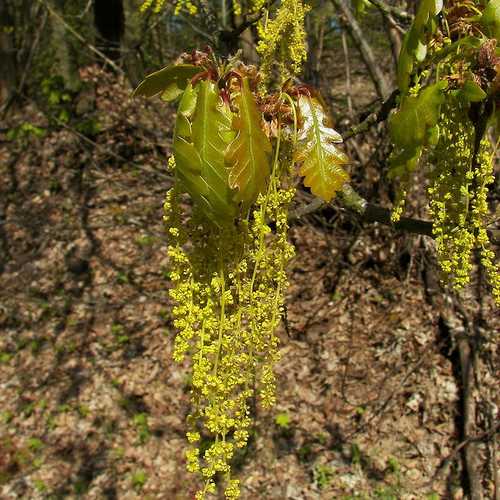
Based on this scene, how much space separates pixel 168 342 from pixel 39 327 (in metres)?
1.52

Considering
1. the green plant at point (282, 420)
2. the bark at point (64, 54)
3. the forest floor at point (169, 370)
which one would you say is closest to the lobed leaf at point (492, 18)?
the forest floor at point (169, 370)

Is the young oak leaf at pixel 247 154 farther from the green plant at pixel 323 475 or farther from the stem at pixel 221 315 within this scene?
the green plant at pixel 323 475

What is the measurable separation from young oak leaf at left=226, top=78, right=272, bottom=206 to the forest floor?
135 inches

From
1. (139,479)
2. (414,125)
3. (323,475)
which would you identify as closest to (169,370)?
(139,479)

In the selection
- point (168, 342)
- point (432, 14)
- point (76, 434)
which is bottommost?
point (76, 434)

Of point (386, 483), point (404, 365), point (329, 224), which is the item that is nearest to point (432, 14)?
point (386, 483)

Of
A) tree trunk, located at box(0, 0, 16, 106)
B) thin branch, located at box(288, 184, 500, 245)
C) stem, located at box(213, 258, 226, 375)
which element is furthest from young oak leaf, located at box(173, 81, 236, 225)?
tree trunk, located at box(0, 0, 16, 106)

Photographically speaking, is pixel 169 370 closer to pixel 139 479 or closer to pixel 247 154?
pixel 139 479

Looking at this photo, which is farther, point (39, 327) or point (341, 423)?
point (39, 327)

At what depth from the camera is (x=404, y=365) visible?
483 centimetres

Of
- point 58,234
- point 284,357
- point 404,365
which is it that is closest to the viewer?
point 404,365

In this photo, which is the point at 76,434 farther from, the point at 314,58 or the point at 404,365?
the point at 314,58

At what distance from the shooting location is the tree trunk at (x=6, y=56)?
9734 millimetres

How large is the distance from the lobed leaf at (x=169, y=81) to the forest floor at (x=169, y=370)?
3.46m
